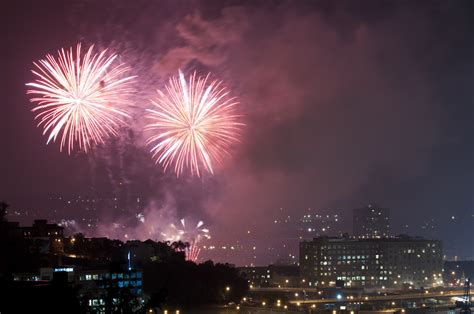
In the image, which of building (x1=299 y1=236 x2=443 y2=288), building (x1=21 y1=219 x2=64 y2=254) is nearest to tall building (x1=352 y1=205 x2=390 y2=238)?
building (x1=299 y1=236 x2=443 y2=288)

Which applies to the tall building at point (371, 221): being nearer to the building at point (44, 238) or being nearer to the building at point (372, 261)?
the building at point (372, 261)

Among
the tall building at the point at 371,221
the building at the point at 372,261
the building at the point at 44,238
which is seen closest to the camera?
the building at the point at 44,238

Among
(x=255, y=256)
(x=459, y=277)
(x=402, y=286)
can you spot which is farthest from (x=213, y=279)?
(x=255, y=256)

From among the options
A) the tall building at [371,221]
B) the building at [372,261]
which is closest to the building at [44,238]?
the building at [372,261]

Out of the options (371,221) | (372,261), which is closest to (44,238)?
(372,261)

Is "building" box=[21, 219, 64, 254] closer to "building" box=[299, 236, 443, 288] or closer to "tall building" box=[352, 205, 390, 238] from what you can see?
"building" box=[299, 236, 443, 288]

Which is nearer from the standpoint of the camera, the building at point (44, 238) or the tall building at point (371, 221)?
the building at point (44, 238)

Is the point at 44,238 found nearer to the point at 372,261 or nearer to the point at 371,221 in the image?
the point at 372,261
